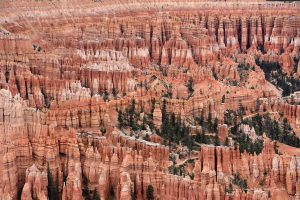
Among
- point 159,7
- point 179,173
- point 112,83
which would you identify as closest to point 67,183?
point 179,173

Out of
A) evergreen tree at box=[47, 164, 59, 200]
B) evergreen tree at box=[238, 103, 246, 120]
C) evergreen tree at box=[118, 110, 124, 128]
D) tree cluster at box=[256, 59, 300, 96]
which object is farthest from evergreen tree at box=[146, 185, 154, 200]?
tree cluster at box=[256, 59, 300, 96]

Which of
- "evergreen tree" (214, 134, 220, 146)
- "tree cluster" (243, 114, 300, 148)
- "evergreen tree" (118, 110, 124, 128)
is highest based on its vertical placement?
"evergreen tree" (118, 110, 124, 128)

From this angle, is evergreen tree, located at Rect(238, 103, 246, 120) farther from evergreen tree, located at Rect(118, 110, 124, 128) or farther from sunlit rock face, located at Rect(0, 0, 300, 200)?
evergreen tree, located at Rect(118, 110, 124, 128)

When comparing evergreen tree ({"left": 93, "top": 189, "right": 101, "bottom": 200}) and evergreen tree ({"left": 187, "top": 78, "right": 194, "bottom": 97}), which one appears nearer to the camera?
evergreen tree ({"left": 93, "top": 189, "right": 101, "bottom": 200})

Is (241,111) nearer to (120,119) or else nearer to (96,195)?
(120,119)

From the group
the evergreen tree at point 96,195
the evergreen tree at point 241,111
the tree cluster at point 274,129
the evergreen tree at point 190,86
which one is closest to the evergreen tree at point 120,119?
the evergreen tree at point 96,195

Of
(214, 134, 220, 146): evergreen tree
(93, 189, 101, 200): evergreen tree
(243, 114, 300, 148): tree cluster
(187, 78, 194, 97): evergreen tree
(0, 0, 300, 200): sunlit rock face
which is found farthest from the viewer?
(187, 78, 194, 97): evergreen tree

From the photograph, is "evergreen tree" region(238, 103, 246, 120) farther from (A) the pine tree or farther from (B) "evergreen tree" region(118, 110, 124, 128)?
(A) the pine tree

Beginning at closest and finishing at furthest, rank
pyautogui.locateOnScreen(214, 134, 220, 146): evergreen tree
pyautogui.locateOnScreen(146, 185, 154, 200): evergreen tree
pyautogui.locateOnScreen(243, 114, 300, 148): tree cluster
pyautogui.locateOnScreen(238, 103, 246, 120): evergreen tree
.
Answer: pyautogui.locateOnScreen(146, 185, 154, 200): evergreen tree < pyautogui.locateOnScreen(214, 134, 220, 146): evergreen tree < pyautogui.locateOnScreen(243, 114, 300, 148): tree cluster < pyautogui.locateOnScreen(238, 103, 246, 120): evergreen tree

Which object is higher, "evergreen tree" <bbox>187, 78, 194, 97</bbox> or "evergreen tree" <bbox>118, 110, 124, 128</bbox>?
"evergreen tree" <bbox>118, 110, 124, 128</bbox>
